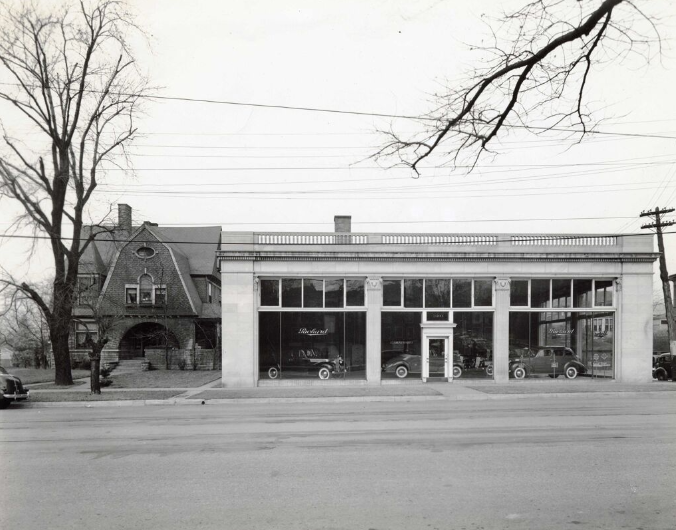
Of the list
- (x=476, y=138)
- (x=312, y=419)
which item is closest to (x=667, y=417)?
(x=312, y=419)

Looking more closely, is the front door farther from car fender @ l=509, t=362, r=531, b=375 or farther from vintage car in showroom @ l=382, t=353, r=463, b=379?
car fender @ l=509, t=362, r=531, b=375

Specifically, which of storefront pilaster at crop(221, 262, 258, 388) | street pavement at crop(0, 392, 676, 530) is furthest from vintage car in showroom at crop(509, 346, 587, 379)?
storefront pilaster at crop(221, 262, 258, 388)

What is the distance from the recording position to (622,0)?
4.73 meters

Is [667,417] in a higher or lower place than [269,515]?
lower

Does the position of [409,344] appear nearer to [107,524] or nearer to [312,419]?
[312,419]

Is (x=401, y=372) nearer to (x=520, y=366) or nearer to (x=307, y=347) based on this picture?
(x=307, y=347)

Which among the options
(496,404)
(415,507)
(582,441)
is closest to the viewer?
(415,507)

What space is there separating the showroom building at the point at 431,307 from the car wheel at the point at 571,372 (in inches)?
1.8

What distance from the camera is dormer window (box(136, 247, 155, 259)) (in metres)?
38.4

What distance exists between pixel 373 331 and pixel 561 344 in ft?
28.4

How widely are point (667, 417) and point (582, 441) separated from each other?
194 inches

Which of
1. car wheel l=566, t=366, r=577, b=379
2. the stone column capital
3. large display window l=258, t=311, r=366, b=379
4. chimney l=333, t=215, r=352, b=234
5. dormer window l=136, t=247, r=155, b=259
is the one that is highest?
chimney l=333, t=215, r=352, b=234

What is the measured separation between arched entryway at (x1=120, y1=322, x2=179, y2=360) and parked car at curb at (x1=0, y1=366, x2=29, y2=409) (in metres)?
18.7

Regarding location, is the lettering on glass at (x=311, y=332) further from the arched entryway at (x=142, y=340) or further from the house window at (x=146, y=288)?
the house window at (x=146, y=288)
